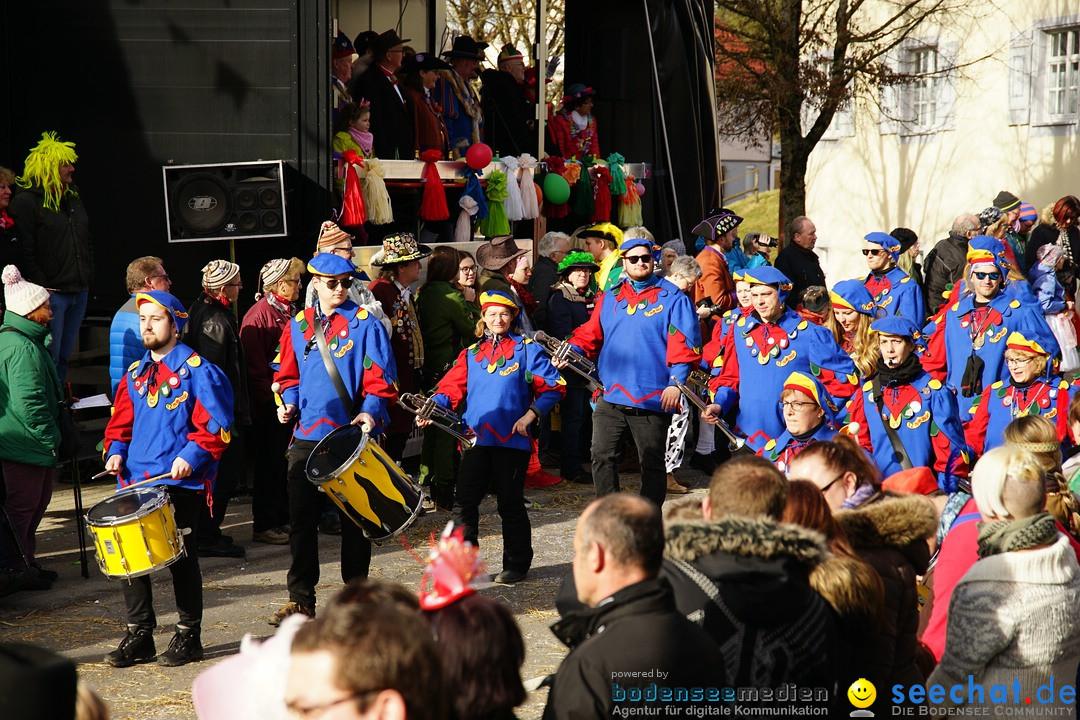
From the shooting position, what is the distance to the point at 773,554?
10.9ft

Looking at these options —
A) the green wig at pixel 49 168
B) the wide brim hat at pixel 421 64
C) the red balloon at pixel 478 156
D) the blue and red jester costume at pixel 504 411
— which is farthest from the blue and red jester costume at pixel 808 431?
the wide brim hat at pixel 421 64

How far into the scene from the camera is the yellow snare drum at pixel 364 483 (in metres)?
6.18

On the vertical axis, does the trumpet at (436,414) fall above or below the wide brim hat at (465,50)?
below

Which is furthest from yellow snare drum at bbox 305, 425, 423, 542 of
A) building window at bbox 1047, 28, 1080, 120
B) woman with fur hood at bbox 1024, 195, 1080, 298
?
building window at bbox 1047, 28, 1080, 120

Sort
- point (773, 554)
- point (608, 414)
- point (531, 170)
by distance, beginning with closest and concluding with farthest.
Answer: point (773, 554) < point (608, 414) < point (531, 170)

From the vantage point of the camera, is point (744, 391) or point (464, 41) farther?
point (464, 41)

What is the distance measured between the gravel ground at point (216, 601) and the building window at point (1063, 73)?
51.0 feet

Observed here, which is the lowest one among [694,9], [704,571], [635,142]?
[704,571]

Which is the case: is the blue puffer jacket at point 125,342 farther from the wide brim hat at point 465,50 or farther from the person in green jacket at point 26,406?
the wide brim hat at point 465,50

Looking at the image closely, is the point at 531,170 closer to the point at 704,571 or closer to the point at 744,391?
the point at 744,391

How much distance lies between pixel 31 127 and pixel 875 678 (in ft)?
28.8

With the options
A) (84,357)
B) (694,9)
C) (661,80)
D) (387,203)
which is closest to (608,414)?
(387,203)

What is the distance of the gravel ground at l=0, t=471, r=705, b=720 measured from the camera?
19.3 feet

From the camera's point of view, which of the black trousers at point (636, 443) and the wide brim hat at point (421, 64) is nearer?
the black trousers at point (636, 443)
